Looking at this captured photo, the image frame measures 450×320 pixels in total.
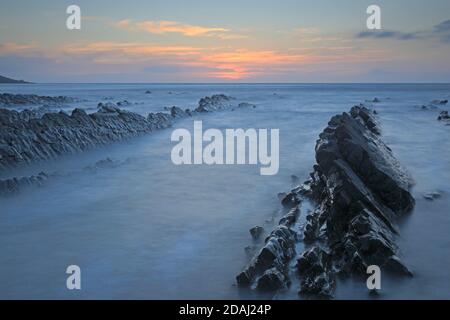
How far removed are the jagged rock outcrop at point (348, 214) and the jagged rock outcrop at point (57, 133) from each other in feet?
33.8

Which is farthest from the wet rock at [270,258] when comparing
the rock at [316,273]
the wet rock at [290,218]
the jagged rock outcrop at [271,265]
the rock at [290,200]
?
the rock at [290,200]

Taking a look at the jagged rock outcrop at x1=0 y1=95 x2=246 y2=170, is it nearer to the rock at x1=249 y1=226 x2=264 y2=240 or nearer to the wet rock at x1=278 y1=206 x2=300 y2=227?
the rock at x1=249 y1=226 x2=264 y2=240

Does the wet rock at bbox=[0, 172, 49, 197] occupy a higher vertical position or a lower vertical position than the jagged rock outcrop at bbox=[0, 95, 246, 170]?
lower

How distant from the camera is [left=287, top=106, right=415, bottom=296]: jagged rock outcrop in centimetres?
645

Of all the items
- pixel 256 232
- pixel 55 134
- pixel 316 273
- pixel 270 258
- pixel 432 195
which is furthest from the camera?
pixel 55 134

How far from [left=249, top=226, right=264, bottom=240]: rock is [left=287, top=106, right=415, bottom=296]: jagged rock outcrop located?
3.10 feet

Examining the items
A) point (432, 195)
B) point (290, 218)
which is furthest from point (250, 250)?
point (432, 195)

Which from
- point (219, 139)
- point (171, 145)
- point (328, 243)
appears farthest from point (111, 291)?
point (219, 139)

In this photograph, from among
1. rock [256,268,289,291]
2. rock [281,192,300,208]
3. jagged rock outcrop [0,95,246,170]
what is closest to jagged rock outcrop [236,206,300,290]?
rock [256,268,289,291]

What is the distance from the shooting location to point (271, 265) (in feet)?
21.4

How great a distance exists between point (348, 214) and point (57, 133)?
1391cm

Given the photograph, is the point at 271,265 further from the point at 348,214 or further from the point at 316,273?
the point at 348,214

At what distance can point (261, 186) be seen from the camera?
40.7ft
